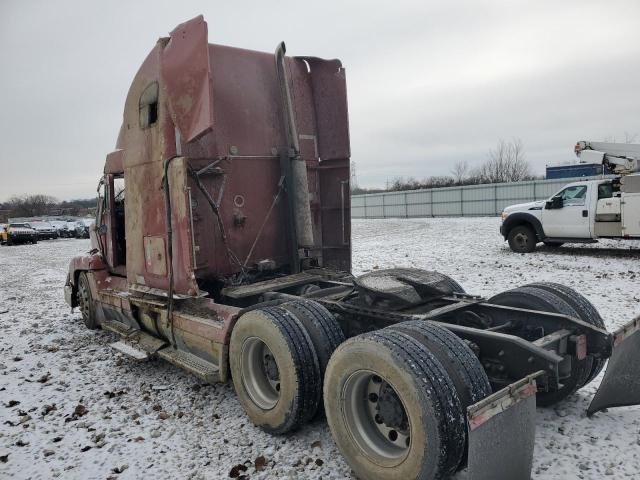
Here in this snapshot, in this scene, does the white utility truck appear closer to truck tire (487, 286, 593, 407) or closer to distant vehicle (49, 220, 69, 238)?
truck tire (487, 286, 593, 407)

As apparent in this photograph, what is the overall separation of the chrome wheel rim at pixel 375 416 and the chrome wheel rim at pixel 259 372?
3.19 feet

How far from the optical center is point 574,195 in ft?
43.6

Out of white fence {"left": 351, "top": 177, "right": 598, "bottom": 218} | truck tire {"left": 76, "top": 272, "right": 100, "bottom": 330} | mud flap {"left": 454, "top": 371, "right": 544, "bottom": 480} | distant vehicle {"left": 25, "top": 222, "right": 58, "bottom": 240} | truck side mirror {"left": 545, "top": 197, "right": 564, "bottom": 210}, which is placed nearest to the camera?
mud flap {"left": 454, "top": 371, "right": 544, "bottom": 480}

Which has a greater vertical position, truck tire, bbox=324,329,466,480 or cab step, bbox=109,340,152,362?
truck tire, bbox=324,329,466,480

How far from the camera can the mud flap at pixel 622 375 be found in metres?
3.54

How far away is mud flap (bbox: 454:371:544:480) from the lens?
2.40 metres

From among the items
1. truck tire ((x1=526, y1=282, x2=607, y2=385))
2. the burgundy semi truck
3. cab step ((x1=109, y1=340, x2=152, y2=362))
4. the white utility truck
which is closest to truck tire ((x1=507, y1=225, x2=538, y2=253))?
the white utility truck

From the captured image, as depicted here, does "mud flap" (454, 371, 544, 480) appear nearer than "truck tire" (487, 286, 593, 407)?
Yes

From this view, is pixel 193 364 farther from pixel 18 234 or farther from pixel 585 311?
pixel 18 234

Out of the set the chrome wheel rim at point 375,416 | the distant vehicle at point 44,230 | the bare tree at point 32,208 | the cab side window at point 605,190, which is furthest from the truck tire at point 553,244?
the bare tree at point 32,208

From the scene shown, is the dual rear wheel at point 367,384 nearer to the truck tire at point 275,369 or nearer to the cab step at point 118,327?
the truck tire at point 275,369

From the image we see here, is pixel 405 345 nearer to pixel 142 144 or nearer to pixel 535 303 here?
pixel 535 303

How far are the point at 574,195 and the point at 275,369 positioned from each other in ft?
39.8

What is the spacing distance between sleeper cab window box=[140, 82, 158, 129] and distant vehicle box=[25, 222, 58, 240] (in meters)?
32.0
